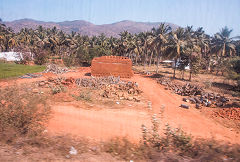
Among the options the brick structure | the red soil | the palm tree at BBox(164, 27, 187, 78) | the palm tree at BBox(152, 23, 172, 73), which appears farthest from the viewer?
the palm tree at BBox(152, 23, 172, 73)

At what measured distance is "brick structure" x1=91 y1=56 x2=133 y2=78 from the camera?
68.0 ft

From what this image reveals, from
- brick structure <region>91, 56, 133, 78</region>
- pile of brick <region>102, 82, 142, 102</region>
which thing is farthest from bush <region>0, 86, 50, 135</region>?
brick structure <region>91, 56, 133, 78</region>

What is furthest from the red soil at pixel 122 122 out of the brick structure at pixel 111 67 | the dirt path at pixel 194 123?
the brick structure at pixel 111 67

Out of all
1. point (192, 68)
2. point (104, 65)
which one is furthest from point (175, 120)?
point (192, 68)

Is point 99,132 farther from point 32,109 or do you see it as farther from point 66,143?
point 32,109

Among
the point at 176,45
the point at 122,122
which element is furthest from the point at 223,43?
the point at 122,122

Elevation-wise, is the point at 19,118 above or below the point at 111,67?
below

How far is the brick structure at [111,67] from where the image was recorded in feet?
68.0

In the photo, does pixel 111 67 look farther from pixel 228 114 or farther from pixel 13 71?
pixel 13 71

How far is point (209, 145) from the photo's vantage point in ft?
16.4

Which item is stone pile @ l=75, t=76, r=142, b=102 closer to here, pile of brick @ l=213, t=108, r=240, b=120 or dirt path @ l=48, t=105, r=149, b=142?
dirt path @ l=48, t=105, r=149, b=142

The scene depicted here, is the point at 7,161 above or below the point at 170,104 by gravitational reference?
above

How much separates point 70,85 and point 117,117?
855cm

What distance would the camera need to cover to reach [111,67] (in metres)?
20.8
